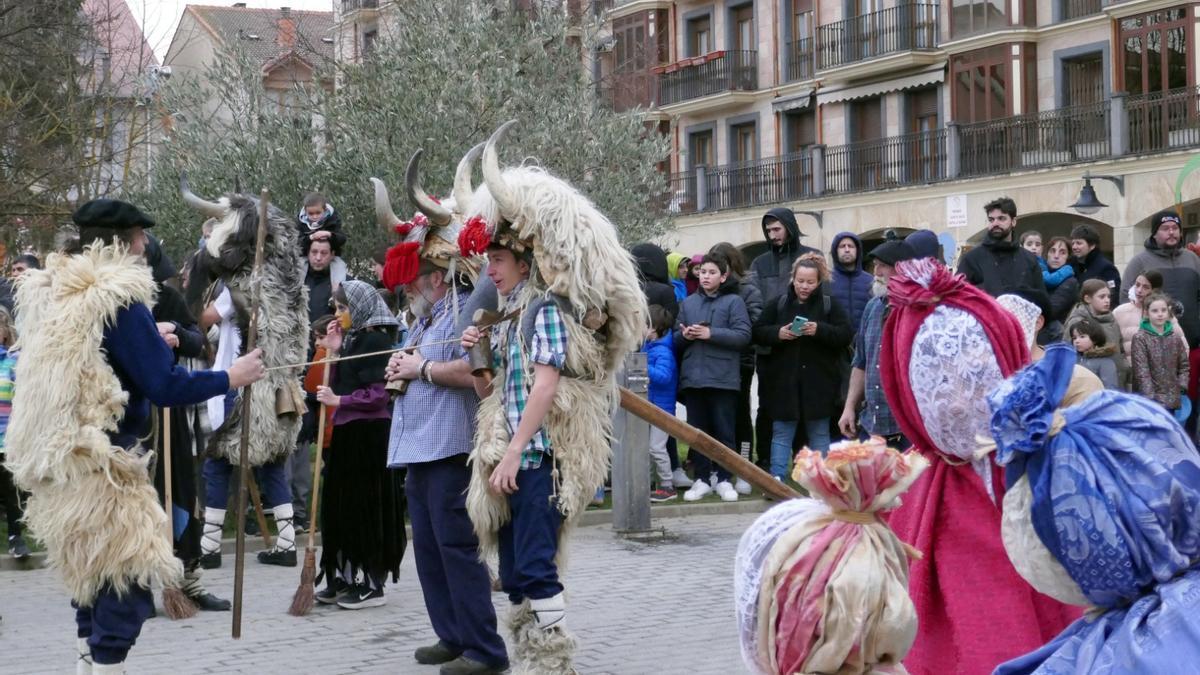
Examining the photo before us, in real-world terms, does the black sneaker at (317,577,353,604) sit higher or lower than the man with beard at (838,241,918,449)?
lower

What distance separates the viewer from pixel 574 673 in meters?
6.16

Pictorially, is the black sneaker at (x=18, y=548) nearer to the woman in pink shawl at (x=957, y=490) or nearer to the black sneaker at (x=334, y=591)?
the black sneaker at (x=334, y=591)

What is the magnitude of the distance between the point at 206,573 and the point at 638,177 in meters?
9.72

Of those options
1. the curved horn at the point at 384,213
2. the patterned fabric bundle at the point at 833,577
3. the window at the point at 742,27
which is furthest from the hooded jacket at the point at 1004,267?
the window at the point at 742,27

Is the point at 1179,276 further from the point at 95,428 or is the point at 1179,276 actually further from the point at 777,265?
the point at 95,428

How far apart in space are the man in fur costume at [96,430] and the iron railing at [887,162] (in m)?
32.8

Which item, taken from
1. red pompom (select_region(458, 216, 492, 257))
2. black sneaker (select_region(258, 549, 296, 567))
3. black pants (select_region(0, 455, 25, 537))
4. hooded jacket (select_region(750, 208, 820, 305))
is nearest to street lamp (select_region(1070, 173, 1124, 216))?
hooded jacket (select_region(750, 208, 820, 305))

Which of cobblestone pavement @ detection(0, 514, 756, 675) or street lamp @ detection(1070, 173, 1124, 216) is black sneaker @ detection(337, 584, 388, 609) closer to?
cobblestone pavement @ detection(0, 514, 756, 675)

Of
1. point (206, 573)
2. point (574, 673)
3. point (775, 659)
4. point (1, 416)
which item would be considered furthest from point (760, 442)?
point (775, 659)

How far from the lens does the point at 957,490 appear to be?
16.7 ft

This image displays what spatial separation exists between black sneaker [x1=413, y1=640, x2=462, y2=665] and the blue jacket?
18.3ft

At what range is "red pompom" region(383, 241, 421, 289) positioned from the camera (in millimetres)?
6879

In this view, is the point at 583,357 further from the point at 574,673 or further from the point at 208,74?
the point at 208,74

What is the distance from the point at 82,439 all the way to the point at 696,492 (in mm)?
7395
